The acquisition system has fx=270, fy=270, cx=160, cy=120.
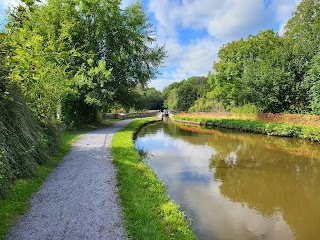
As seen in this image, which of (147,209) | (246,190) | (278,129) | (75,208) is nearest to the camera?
(75,208)

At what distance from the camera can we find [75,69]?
834 inches

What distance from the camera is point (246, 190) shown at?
26.8 ft

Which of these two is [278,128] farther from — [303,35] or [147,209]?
[147,209]

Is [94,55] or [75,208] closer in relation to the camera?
[75,208]

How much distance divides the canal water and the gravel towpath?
1846mm

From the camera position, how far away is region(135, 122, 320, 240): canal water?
5782 millimetres

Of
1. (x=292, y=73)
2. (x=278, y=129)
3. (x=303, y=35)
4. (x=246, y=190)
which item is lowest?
(x=246, y=190)

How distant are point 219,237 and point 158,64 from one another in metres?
21.3

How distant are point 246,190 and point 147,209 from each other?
3.88 metres

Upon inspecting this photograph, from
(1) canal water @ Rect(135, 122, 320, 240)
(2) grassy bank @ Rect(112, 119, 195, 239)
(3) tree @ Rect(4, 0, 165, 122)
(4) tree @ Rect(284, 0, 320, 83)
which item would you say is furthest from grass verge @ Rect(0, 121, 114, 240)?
(4) tree @ Rect(284, 0, 320, 83)

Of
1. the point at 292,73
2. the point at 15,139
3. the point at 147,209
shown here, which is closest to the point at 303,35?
the point at 292,73

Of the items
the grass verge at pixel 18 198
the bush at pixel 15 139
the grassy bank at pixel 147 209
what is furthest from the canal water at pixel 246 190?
the bush at pixel 15 139

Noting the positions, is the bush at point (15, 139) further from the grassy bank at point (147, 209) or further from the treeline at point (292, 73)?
the treeline at point (292, 73)

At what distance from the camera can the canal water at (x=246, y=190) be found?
→ 5.78 metres
